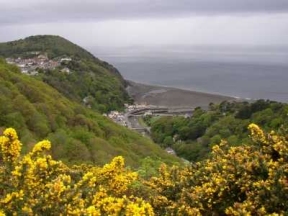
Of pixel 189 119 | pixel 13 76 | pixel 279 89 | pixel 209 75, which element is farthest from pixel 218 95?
pixel 13 76

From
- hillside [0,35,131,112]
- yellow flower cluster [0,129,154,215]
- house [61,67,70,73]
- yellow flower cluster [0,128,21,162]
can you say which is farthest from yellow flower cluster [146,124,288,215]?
house [61,67,70,73]

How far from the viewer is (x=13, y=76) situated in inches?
1778

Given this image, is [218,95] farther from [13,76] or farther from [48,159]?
[48,159]

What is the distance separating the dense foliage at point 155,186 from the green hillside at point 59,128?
15.5 m

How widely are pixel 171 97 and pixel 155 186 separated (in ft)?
378

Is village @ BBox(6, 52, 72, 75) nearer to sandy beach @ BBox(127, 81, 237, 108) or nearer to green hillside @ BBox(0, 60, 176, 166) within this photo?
sandy beach @ BBox(127, 81, 237, 108)

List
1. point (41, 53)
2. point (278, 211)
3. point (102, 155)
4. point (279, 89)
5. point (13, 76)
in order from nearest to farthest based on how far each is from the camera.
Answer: point (278, 211) → point (102, 155) → point (13, 76) → point (279, 89) → point (41, 53)

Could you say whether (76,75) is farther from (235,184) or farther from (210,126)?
(235,184)

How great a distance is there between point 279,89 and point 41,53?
7982 cm

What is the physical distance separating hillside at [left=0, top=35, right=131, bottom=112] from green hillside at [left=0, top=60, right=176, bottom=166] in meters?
44.3

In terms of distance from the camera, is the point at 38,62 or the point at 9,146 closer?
the point at 9,146

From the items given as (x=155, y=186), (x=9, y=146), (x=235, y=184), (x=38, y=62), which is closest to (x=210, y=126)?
(x=155, y=186)

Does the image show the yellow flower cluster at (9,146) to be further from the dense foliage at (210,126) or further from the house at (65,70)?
the house at (65,70)

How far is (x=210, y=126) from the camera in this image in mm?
81000
